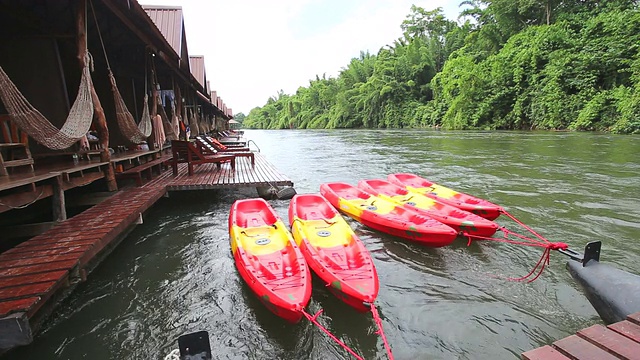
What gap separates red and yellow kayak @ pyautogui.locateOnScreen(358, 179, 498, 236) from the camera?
5090 millimetres

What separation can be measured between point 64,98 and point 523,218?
956cm

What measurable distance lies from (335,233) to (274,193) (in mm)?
4101

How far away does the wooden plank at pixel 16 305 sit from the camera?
234 cm

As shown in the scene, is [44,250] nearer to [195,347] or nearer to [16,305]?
[16,305]

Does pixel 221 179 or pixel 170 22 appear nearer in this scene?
pixel 221 179

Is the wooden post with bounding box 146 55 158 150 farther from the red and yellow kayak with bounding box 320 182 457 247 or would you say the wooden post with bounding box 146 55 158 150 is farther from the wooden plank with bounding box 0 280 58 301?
the wooden plank with bounding box 0 280 58 301

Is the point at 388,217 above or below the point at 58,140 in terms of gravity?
below

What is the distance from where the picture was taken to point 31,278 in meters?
2.86

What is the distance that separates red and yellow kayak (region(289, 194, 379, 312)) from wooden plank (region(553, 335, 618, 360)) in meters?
1.49

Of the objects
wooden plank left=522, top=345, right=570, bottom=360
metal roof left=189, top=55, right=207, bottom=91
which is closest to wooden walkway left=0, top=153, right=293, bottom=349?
wooden plank left=522, top=345, right=570, bottom=360

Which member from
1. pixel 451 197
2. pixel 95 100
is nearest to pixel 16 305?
pixel 95 100

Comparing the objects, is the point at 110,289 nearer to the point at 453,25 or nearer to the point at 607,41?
the point at 607,41

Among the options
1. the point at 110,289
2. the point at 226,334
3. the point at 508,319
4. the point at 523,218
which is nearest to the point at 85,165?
the point at 110,289

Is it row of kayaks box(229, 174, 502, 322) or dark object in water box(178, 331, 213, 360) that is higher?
dark object in water box(178, 331, 213, 360)
